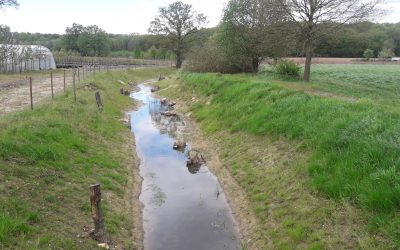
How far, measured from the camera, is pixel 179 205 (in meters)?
13.6

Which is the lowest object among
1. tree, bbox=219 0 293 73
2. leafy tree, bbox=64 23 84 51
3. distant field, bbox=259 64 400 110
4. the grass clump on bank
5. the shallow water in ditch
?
the shallow water in ditch

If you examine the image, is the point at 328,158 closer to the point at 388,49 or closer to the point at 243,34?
the point at 243,34

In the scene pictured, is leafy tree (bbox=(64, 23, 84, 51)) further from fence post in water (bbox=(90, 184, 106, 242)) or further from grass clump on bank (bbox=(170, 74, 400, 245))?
fence post in water (bbox=(90, 184, 106, 242))

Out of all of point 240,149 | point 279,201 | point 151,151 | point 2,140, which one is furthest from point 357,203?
point 151,151

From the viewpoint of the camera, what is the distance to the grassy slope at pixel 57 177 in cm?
933

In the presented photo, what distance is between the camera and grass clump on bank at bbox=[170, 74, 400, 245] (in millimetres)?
9445

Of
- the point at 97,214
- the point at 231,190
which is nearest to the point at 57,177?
the point at 97,214

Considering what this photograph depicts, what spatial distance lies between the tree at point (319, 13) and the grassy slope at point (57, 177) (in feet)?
51.3

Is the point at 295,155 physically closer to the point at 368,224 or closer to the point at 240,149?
the point at 240,149

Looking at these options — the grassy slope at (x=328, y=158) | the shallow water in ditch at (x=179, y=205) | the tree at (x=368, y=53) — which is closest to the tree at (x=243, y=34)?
the grassy slope at (x=328, y=158)

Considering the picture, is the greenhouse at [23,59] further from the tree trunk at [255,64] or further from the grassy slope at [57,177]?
the grassy slope at [57,177]

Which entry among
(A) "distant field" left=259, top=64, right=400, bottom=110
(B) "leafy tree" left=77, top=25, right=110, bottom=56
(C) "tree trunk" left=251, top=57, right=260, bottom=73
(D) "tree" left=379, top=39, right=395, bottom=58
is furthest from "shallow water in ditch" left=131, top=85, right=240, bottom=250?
(B) "leafy tree" left=77, top=25, right=110, bottom=56

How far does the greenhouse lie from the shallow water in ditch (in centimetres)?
4228

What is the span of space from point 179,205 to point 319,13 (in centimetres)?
1946
